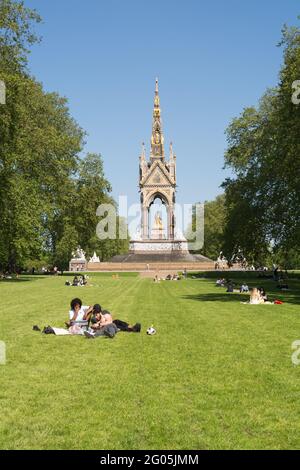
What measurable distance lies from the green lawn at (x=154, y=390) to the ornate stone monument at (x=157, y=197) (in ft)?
281

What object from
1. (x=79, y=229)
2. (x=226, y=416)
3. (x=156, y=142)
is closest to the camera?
(x=226, y=416)

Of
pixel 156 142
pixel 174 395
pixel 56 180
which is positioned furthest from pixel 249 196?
pixel 156 142

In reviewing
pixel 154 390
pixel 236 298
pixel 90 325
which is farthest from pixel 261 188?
pixel 154 390

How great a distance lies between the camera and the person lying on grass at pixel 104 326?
51.6 feet

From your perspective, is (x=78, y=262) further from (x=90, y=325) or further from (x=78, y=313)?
(x=78, y=313)

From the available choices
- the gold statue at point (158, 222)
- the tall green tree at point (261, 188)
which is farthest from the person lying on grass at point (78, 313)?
the gold statue at point (158, 222)

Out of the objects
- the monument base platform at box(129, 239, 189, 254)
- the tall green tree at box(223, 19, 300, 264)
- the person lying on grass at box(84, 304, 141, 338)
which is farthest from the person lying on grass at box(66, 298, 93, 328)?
the monument base platform at box(129, 239, 189, 254)

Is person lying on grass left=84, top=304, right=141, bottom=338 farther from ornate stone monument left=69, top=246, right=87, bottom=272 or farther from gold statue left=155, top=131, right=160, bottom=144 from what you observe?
gold statue left=155, top=131, right=160, bottom=144

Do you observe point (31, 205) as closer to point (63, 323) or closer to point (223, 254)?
point (223, 254)

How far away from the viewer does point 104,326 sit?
1611 cm

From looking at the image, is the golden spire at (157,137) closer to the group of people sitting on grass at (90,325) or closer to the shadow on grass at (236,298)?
the shadow on grass at (236,298)

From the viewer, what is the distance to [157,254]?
9981 centimetres

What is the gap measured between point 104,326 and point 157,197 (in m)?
93.4

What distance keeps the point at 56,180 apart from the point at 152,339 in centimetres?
4356
